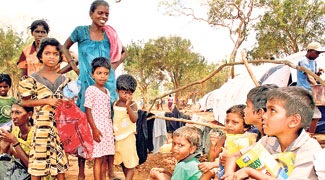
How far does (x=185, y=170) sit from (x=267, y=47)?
20073mm

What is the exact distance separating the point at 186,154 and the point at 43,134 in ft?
4.05

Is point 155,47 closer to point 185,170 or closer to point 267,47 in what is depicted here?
point 267,47

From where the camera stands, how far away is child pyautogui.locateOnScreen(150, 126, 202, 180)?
103 inches

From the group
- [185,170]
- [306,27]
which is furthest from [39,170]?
[306,27]

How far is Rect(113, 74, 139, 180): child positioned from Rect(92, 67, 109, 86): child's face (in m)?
0.23

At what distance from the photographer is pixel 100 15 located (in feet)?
11.9

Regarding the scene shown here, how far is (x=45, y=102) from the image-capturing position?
2.97m

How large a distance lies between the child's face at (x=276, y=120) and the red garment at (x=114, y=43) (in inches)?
88.0

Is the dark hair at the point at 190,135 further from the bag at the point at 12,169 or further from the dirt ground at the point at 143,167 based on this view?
the dirt ground at the point at 143,167

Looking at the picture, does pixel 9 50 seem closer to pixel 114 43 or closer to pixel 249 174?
pixel 114 43

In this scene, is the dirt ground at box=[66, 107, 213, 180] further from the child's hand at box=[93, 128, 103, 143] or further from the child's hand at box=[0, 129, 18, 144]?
the child's hand at box=[0, 129, 18, 144]

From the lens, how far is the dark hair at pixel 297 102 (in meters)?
1.96

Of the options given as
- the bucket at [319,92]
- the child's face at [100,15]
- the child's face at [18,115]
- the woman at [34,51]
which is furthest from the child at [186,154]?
the bucket at [319,92]

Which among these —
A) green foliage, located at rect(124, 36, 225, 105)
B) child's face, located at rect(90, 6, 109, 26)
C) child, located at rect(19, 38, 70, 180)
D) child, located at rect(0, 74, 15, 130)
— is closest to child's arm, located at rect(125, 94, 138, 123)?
child, located at rect(19, 38, 70, 180)
